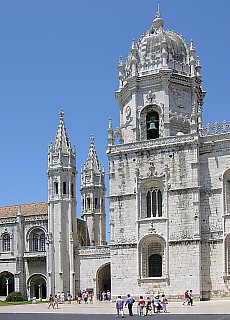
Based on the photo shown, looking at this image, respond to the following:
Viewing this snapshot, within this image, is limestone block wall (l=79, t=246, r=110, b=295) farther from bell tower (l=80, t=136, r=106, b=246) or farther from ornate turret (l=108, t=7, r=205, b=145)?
ornate turret (l=108, t=7, r=205, b=145)

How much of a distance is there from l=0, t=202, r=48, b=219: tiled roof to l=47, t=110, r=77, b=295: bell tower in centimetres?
502

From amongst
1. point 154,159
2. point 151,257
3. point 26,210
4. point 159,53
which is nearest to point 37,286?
point 26,210

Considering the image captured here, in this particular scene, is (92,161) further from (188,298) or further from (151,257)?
(188,298)

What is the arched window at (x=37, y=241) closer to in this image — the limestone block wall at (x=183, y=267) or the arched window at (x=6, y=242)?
the arched window at (x=6, y=242)

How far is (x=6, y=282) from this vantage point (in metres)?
69.4

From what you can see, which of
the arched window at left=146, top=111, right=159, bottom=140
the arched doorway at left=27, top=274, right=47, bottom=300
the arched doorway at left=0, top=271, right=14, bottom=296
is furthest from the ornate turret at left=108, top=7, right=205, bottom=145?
the arched doorway at left=0, top=271, right=14, bottom=296

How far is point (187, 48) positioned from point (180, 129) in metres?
7.59

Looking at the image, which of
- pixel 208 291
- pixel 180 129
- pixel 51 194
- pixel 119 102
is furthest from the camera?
pixel 51 194

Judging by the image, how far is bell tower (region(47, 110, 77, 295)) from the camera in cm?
6062

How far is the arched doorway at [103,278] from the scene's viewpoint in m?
59.4

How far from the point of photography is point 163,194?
5009cm

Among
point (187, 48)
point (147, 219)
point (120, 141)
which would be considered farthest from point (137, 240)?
point (187, 48)

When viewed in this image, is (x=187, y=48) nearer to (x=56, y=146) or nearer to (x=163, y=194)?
(x=163, y=194)

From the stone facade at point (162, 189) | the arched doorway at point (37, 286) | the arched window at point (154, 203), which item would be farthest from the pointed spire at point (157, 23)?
the arched doorway at point (37, 286)
